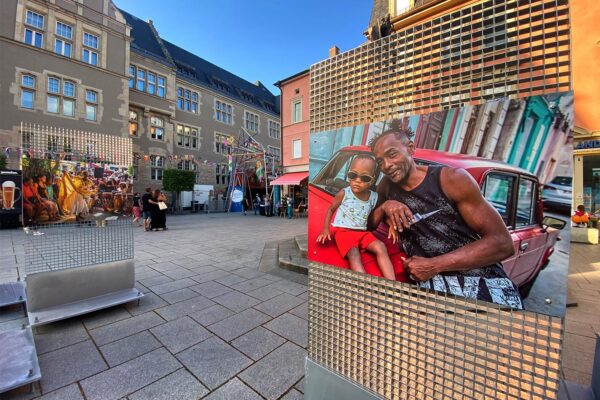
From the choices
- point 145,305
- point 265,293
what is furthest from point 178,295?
point 265,293

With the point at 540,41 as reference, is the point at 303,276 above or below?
below

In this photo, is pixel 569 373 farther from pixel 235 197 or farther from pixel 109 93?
pixel 109 93

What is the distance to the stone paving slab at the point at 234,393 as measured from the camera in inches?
78.7

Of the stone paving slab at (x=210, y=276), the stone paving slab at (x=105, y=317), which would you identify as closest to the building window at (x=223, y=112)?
the stone paving slab at (x=210, y=276)

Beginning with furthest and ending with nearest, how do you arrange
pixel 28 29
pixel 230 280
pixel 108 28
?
1. pixel 108 28
2. pixel 28 29
3. pixel 230 280

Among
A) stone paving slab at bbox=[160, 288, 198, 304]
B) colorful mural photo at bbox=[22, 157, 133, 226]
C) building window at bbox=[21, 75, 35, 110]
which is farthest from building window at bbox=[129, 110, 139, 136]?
stone paving slab at bbox=[160, 288, 198, 304]

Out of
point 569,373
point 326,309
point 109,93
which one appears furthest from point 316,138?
point 109,93

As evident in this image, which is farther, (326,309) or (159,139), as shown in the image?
(159,139)

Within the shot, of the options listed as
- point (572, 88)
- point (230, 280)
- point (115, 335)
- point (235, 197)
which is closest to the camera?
point (572, 88)

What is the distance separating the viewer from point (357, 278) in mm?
1609

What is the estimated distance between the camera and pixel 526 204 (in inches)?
45.8

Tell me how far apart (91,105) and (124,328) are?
21.7m

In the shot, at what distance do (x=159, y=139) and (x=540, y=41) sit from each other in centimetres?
2686

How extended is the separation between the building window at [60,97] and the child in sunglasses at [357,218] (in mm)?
22841
